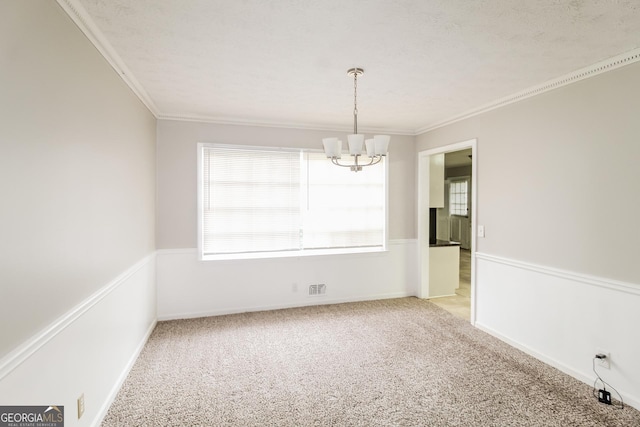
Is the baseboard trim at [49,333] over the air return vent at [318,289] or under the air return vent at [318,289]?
over

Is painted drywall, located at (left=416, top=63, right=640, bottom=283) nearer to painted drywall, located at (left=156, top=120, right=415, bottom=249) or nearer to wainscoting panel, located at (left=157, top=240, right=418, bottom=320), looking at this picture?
wainscoting panel, located at (left=157, top=240, right=418, bottom=320)

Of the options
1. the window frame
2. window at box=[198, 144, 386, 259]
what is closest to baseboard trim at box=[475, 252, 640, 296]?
window at box=[198, 144, 386, 259]

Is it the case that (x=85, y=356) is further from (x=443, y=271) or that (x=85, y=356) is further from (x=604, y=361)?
(x=443, y=271)

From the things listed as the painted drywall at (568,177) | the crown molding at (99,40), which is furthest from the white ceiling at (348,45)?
the painted drywall at (568,177)

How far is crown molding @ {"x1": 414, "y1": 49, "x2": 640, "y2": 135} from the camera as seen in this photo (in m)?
2.31

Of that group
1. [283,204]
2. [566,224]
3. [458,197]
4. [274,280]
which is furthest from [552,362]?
[458,197]

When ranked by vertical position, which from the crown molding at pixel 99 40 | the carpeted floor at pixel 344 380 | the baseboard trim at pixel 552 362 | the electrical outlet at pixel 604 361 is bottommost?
the carpeted floor at pixel 344 380

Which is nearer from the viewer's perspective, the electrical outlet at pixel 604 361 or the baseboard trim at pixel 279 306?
the electrical outlet at pixel 604 361

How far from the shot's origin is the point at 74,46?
176 centimetres

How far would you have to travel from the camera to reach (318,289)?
14.9ft

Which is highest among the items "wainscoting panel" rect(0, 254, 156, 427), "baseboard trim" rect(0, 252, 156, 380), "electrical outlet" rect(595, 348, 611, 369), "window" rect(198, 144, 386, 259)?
"window" rect(198, 144, 386, 259)

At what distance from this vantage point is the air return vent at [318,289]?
4496mm

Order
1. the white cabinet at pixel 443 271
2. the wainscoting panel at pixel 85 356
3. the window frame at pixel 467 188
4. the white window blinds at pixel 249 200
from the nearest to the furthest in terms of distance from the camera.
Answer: the wainscoting panel at pixel 85 356, the white window blinds at pixel 249 200, the white cabinet at pixel 443 271, the window frame at pixel 467 188

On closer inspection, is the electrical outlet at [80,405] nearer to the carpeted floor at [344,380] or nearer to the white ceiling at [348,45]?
the carpeted floor at [344,380]
